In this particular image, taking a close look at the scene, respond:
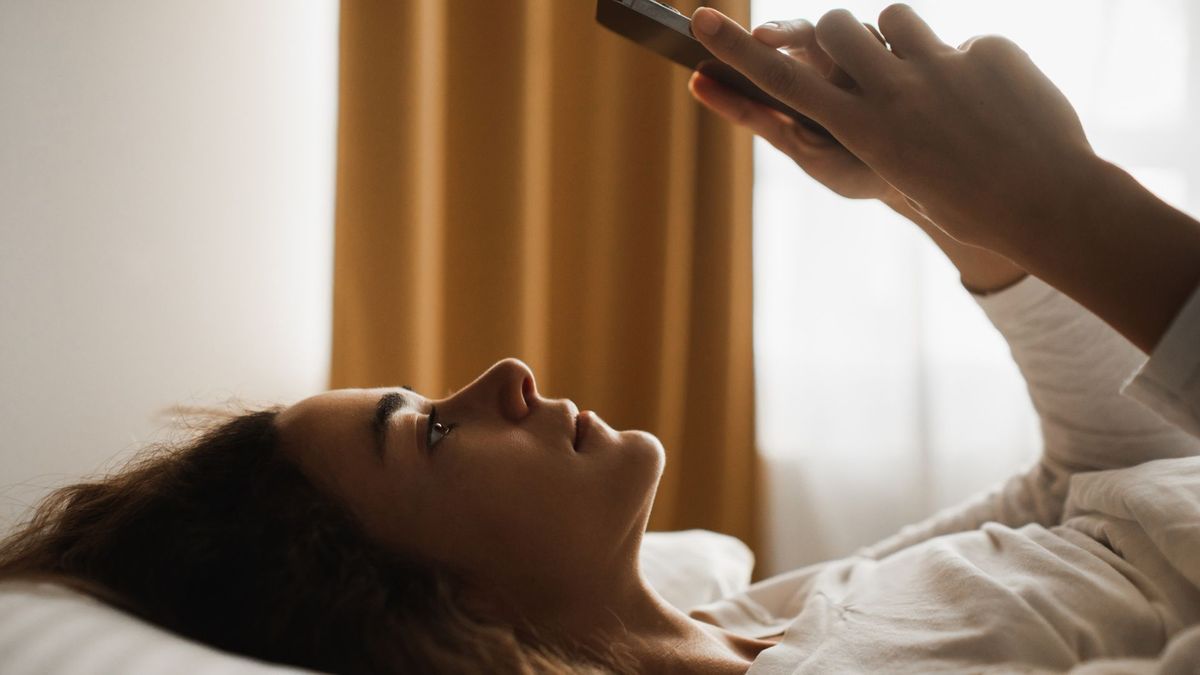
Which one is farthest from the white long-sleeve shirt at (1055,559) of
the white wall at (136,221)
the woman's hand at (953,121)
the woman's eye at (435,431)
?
the white wall at (136,221)

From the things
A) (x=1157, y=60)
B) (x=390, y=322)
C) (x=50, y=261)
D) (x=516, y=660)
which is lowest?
(x=516, y=660)

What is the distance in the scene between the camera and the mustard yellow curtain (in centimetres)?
203

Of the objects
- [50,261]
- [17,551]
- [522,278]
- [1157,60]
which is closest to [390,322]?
[522,278]

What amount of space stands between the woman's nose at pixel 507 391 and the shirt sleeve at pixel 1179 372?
0.58 meters

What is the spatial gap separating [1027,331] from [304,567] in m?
0.86

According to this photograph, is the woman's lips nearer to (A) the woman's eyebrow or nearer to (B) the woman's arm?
(A) the woman's eyebrow

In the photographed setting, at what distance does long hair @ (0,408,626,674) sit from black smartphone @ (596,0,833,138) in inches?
22.9

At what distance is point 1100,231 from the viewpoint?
59 centimetres

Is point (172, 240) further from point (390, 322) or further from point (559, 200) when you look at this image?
point (559, 200)

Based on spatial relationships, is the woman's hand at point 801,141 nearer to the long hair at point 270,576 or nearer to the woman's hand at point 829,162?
the woman's hand at point 829,162

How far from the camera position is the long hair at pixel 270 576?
2.60ft

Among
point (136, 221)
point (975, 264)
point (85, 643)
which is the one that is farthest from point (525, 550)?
point (136, 221)

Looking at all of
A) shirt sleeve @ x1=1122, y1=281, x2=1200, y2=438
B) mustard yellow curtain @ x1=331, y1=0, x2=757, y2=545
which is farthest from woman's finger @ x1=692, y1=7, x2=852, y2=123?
mustard yellow curtain @ x1=331, y1=0, x2=757, y2=545

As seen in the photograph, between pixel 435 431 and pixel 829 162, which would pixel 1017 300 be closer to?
pixel 829 162
